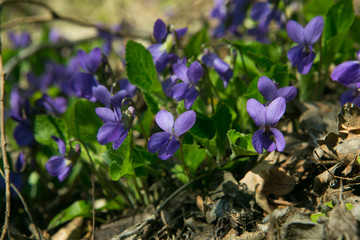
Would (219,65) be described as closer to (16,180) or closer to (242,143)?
(242,143)

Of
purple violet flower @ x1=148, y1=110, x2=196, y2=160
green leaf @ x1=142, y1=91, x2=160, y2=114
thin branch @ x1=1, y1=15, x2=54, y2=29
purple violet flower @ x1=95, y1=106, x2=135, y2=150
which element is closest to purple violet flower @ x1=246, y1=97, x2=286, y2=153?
purple violet flower @ x1=148, y1=110, x2=196, y2=160

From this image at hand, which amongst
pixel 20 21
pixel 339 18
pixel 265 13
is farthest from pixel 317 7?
pixel 20 21

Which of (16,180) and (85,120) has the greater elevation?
(85,120)

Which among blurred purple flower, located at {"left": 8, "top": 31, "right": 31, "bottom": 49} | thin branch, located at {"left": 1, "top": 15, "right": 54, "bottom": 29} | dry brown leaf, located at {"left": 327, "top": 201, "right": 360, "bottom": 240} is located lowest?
dry brown leaf, located at {"left": 327, "top": 201, "right": 360, "bottom": 240}

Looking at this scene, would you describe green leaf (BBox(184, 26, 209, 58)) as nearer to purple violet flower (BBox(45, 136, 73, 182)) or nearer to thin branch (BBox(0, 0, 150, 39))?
purple violet flower (BBox(45, 136, 73, 182))

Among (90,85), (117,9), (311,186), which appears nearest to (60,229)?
(90,85)

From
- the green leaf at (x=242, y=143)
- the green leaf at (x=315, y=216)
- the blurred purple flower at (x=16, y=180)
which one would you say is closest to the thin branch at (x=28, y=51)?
the blurred purple flower at (x=16, y=180)
